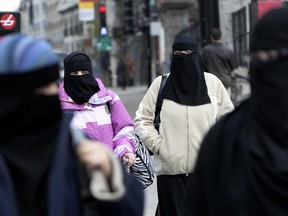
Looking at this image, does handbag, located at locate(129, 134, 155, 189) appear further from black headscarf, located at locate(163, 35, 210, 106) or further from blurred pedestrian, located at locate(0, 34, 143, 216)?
blurred pedestrian, located at locate(0, 34, 143, 216)

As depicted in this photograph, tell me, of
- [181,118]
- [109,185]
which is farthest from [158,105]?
[109,185]

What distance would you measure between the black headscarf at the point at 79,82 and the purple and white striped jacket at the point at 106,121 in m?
0.05

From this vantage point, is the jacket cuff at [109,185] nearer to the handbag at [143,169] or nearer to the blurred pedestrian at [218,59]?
the handbag at [143,169]

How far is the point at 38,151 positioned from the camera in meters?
2.68

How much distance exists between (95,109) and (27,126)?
325 centimetres

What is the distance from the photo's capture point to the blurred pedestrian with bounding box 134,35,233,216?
5.92m

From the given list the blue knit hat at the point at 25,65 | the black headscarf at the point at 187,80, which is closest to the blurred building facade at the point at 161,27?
the black headscarf at the point at 187,80

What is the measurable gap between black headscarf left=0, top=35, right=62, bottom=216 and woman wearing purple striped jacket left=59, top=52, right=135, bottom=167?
10.2 feet

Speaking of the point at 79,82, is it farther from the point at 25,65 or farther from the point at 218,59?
the point at 218,59

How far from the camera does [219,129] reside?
128 inches

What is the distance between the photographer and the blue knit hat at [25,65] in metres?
2.68

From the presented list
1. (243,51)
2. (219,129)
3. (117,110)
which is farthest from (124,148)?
(243,51)

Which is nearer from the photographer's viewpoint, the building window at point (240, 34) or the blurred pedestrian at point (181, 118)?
the blurred pedestrian at point (181, 118)

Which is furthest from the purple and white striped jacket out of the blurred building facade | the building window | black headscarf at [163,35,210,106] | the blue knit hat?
the building window
